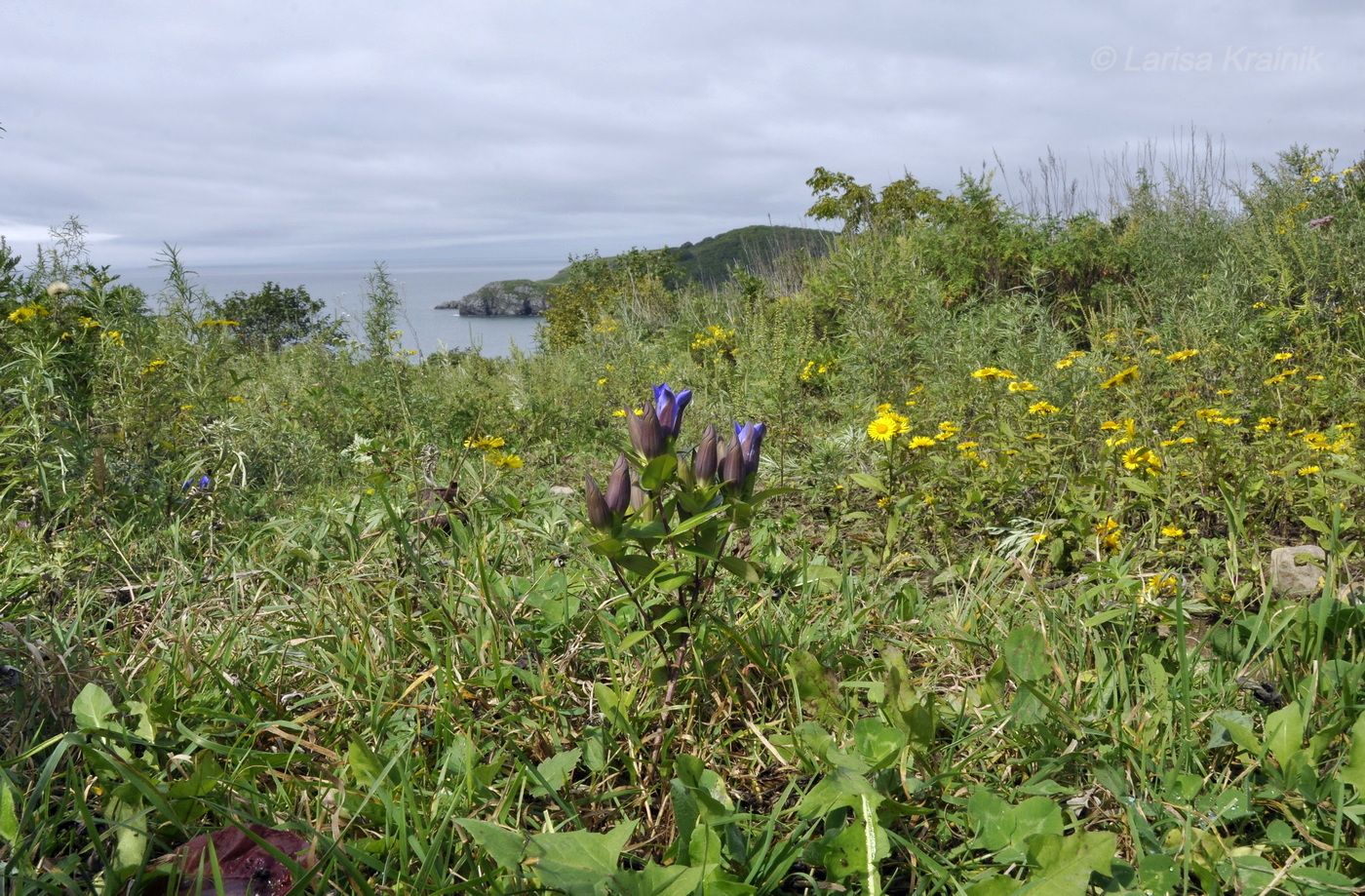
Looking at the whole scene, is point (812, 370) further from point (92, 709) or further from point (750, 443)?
point (92, 709)

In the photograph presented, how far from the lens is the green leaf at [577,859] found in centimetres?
115

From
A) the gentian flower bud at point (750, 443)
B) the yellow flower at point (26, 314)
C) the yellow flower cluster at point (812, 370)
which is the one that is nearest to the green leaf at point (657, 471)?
the gentian flower bud at point (750, 443)

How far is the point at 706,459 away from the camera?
1520mm

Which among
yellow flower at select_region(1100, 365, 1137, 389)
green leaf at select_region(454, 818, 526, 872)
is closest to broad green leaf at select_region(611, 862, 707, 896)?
green leaf at select_region(454, 818, 526, 872)

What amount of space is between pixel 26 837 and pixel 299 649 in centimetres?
65

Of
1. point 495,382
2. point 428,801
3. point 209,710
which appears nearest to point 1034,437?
point 428,801

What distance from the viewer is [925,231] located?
29.5ft

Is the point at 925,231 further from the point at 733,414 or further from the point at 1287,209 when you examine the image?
the point at 733,414

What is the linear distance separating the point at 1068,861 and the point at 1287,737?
52cm

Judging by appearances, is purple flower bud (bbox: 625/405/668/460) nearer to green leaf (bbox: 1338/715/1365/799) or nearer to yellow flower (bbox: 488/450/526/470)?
green leaf (bbox: 1338/715/1365/799)

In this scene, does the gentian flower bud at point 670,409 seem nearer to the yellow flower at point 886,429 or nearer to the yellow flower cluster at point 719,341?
the yellow flower at point 886,429

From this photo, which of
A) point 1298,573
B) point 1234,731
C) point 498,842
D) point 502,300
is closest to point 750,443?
point 498,842

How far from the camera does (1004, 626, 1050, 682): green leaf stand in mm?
1743

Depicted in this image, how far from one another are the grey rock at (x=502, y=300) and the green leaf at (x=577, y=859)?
A: 4866 cm
